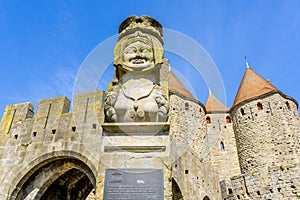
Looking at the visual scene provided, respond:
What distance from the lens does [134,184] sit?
7.23 feet

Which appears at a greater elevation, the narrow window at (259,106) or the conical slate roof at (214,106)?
the conical slate roof at (214,106)

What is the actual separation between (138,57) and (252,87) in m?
18.5

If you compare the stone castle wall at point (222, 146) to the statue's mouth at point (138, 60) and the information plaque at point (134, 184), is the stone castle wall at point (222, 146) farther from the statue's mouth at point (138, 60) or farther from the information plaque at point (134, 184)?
the information plaque at point (134, 184)

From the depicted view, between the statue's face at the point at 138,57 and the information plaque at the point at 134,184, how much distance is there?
1.07 m

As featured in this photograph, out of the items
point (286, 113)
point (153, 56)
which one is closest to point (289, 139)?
point (286, 113)

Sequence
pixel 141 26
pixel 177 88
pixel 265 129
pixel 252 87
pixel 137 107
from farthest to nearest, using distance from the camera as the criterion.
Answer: pixel 252 87
pixel 177 88
pixel 265 129
pixel 141 26
pixel 137 107

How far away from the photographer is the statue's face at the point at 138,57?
2721mm

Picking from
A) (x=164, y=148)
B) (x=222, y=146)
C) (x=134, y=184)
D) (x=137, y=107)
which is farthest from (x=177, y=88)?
(x=134, y=184)

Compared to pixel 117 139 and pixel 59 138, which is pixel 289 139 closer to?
pixel 59 138

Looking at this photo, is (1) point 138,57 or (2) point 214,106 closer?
(1) point 138,57

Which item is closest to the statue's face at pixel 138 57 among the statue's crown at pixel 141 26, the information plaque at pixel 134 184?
the statue's crown at pixel 141 26

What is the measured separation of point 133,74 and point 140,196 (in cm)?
125

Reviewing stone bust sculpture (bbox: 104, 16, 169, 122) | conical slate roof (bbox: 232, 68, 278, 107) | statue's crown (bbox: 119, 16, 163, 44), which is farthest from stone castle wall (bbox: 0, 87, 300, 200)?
statue's crown (bbox: 119, 16, 163, 44)

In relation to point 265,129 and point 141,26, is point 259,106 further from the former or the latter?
point 141,26
